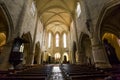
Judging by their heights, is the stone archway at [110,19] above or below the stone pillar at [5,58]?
above

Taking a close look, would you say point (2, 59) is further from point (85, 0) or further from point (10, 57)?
point (85, 0)

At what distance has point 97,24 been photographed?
844 centimetres

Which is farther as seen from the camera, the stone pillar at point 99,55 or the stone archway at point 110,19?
the stone archway at point 110,19

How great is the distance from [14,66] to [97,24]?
8.31 m

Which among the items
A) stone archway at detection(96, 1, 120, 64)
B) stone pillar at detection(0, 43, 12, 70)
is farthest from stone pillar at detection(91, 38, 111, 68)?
stone pillar at detection(0, 43, 12, 70)

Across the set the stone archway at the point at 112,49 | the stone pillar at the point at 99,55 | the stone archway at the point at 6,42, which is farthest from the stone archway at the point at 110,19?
the stone archway at the point at 6,42

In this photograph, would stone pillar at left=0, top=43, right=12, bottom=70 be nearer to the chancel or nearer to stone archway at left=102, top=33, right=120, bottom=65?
the chancel

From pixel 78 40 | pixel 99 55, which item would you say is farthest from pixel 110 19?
pixel 78 40

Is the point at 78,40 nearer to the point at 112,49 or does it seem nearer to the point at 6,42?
the point at 112,49

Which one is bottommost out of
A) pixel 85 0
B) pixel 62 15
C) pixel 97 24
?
pixel 97 24

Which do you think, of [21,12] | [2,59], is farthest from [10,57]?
[21,12]

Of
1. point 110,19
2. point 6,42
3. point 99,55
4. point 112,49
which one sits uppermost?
point 110,19

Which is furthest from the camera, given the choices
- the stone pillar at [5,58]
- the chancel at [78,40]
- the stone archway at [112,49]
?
the stone archway at [112,49]

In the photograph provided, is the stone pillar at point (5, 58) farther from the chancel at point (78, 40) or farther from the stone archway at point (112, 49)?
the stone archway at point (112, 49)
